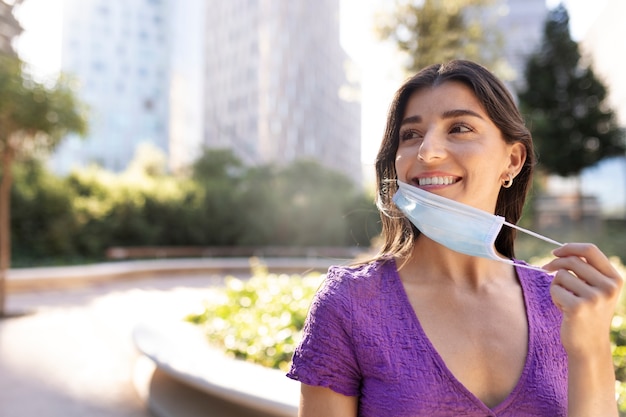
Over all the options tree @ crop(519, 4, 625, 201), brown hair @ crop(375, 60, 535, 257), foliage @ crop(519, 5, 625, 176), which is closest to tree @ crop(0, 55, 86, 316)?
brown hair @ crop(375, 60, 535, 257)

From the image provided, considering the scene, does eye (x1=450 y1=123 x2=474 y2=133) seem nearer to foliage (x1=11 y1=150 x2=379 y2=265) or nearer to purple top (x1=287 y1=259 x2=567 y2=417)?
purple top (x1=287 y1=259 x2=567 y2=417)

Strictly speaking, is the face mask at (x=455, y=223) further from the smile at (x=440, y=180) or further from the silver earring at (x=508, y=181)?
the silver earring at (x=508, y=181)

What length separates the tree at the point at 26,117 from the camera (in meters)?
7.52

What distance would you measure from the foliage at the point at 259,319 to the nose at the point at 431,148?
9.21ft

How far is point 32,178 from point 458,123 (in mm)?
15983

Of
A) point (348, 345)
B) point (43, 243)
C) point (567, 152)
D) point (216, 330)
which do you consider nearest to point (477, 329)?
point (348, 345)

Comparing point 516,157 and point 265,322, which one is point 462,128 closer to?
point 516,157

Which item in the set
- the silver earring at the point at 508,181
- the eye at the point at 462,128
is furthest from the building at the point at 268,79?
the eye at the point at 462,128

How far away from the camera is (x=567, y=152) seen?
65.9ft

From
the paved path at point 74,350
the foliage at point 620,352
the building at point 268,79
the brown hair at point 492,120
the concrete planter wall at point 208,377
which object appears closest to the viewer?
the brown hair at point 492,120

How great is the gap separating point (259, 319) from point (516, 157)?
158 inches

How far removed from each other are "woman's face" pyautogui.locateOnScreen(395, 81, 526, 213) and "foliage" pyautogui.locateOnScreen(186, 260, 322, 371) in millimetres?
2740

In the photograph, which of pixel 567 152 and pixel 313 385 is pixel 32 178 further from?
pixel 567 152

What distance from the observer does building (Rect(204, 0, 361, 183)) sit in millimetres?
78750
